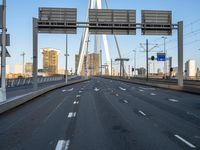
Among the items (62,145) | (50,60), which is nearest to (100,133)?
(62,145)

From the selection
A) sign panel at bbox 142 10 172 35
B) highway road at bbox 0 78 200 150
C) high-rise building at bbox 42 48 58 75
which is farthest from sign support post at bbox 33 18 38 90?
high-rise building at bbox 42 48 58 75

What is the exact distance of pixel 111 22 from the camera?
1741 inches

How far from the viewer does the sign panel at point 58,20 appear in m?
43.5

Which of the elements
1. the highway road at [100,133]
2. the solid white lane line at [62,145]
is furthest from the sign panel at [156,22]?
the solid white lane line at [62,145]

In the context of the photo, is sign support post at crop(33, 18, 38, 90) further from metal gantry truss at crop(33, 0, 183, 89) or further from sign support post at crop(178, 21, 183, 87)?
sign support post at crop(178, 21, 183, 87)

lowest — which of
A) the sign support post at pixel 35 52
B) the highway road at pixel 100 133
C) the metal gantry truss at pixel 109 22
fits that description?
the highway road at pixel 100 133

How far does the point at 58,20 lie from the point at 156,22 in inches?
461

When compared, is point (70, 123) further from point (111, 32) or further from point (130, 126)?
point (111, 32)

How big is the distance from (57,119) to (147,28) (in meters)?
29.9

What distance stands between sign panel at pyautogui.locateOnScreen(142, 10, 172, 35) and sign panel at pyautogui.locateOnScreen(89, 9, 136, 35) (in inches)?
54.0

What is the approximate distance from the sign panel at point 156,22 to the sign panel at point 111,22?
54.0 inches

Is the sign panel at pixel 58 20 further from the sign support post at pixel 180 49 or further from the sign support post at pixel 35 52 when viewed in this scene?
the sign support post at pixel 180 49

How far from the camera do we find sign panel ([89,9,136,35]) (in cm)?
4412

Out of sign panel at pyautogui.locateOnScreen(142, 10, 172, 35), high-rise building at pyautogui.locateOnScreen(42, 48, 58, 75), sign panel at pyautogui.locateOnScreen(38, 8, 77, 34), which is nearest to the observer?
sign panel at pyautogui.locateOnScreen(38, 8, 77, 34)
